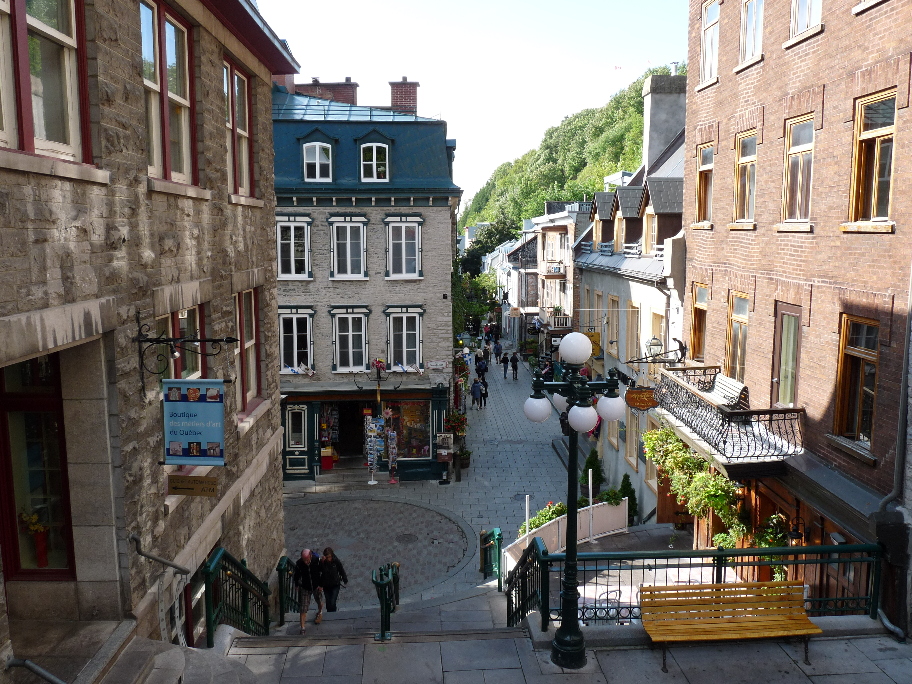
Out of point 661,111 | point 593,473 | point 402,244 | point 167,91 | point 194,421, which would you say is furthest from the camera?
point 402,244

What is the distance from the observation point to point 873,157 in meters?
9.45

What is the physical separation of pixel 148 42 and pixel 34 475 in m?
4.52

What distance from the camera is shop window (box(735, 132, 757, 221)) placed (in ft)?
41.9

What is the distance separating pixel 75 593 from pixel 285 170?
1831cm

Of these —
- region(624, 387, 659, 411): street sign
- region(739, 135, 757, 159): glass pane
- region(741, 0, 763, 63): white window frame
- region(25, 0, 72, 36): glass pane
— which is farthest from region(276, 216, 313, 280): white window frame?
region(25, 0, 72, 36): glass pane

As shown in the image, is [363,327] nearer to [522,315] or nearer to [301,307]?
[301,307]

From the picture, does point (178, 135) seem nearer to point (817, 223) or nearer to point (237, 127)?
point (237, 127)

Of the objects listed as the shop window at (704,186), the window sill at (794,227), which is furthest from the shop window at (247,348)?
the shop window at (704,186)

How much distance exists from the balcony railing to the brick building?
8 cm

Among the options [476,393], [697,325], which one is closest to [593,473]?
[697,325]

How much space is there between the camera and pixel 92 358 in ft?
21.4

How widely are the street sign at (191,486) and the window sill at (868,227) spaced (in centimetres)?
815

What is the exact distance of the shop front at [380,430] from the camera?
78.3 ft

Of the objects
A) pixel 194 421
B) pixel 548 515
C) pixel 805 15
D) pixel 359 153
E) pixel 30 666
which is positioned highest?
pixel 805 15
